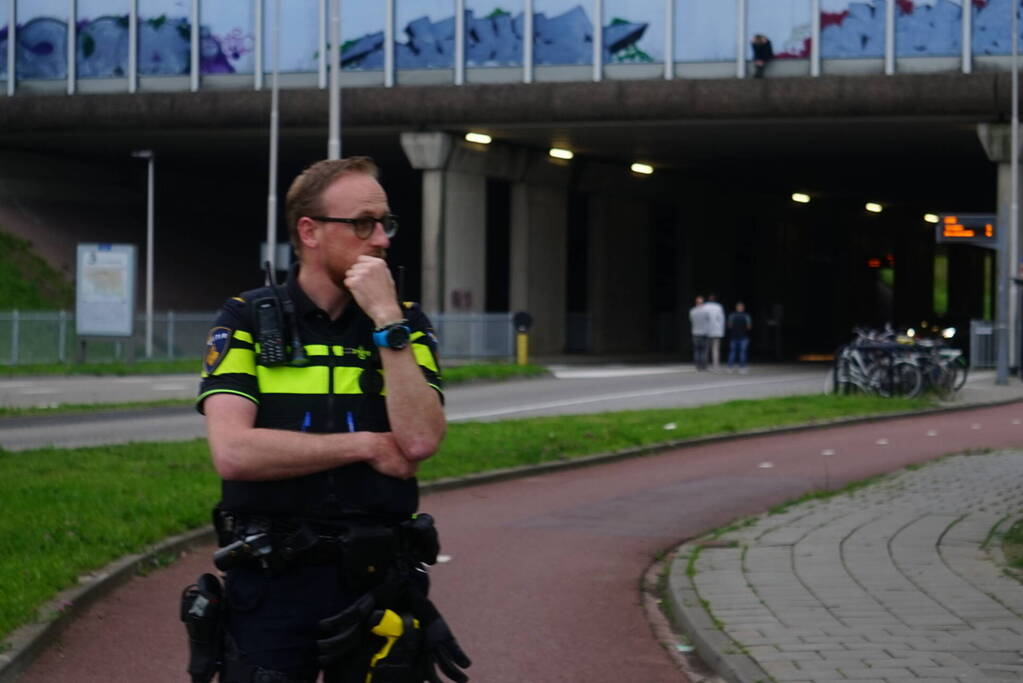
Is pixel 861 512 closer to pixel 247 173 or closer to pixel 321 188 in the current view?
pixel 321 188

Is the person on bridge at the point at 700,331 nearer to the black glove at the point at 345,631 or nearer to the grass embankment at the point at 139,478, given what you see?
the grass embankment at the point at 139,478

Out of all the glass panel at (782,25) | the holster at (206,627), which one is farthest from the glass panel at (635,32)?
the holster at (206,627)

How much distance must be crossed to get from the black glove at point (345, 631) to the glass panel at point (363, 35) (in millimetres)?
39047

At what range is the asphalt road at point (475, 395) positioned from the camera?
65.4ft

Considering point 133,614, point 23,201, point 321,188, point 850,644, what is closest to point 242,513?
point 321,188

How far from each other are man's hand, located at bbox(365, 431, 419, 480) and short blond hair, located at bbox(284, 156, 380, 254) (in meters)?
0.51

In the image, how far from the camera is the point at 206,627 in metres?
3.95

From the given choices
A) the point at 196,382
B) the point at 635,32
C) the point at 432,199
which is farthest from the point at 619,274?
the point at 196,382

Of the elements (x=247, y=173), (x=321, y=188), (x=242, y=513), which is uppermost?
(x=247, y=173)

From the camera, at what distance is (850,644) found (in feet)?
23.9

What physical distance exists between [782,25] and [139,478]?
29.1 metres

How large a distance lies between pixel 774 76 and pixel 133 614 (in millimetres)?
32005

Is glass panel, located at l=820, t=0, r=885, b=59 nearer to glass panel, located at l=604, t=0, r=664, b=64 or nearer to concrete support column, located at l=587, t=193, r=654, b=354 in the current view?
glass panel, located at l=604, t=0, r=664, b=64

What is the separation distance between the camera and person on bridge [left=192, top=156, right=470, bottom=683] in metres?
3.91
